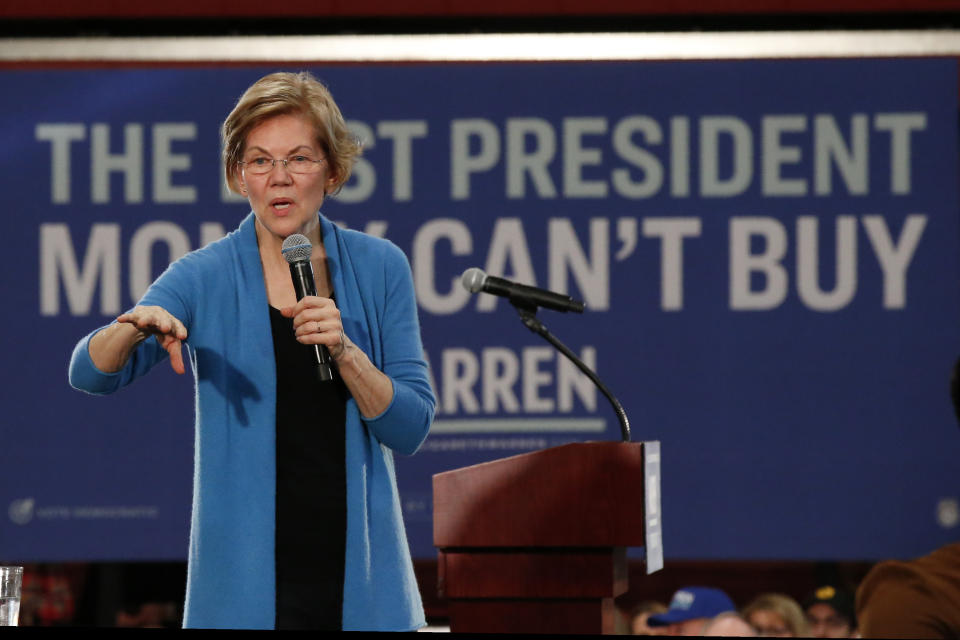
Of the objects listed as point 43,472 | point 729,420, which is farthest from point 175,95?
point 729,420

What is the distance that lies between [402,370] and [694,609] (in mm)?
1822

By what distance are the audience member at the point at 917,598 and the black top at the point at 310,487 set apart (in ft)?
2.77

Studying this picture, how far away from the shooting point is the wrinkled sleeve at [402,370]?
5.18 feet

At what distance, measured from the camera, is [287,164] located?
5.72ft

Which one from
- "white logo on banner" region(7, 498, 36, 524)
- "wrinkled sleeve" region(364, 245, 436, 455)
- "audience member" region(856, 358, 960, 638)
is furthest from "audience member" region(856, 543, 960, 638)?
"white logo on banner" region(7, 498, 36, 524)

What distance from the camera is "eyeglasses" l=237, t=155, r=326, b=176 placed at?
1.74 m

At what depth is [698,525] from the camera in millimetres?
3254

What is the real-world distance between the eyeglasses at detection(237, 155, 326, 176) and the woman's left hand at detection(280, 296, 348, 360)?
357mm

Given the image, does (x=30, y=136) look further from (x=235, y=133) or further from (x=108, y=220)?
(x=235, y=133)

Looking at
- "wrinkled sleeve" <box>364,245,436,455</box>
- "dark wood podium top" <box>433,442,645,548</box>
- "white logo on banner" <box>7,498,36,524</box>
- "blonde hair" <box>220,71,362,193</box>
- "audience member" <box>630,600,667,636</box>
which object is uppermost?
"blonde hair" <box>220,71,362,193</box>

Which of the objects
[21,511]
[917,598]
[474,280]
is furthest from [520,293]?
[21,511]

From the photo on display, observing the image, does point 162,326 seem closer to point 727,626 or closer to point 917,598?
point 917,598

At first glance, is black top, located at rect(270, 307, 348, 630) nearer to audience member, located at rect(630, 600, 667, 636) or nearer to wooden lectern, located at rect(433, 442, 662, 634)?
wooden lectern, located at rect(433, 442, 662, 634)

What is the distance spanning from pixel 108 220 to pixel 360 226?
2.42 feet
